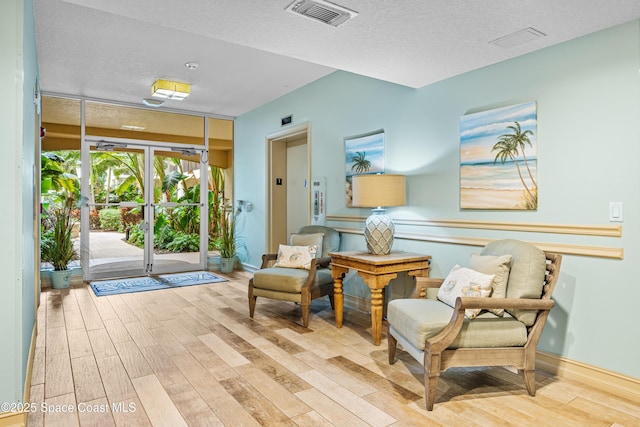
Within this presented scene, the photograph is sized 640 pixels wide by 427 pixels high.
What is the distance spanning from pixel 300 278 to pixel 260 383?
1292mm

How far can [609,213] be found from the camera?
8.13 ft

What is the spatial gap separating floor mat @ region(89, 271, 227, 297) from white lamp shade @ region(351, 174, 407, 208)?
123 inches

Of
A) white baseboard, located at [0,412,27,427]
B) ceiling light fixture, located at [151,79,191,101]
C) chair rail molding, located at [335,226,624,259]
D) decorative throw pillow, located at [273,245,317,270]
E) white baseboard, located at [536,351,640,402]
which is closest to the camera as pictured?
white baseboard, located at [0,412,27,427]

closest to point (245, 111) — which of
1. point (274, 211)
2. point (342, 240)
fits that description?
point (274, 211)

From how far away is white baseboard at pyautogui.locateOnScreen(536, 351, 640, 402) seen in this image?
2369 millimetres

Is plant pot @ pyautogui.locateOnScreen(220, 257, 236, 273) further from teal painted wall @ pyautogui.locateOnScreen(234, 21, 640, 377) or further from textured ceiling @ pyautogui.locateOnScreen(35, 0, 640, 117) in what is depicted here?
teal painted wall @ pyautogui.locateOnScreen(234, 21, 640, 377)

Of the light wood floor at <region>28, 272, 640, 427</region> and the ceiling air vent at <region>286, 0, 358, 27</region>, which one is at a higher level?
the ceiling air vent at <region>286, 0, 358, 27</region>

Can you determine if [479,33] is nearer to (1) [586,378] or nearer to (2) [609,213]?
(2) [609,213]

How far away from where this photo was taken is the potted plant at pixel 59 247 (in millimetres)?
5281

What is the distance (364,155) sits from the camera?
421cm

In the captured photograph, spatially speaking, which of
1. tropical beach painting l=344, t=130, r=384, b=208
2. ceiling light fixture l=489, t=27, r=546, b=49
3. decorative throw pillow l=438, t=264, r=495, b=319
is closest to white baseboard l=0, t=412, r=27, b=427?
decorative throw pillow l=438, t=264, r=495, b=319

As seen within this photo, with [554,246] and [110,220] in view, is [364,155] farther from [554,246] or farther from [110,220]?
[110,220]

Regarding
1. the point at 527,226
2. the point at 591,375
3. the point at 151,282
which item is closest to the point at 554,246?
the point at 527,226

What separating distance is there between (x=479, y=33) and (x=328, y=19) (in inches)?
37.8
